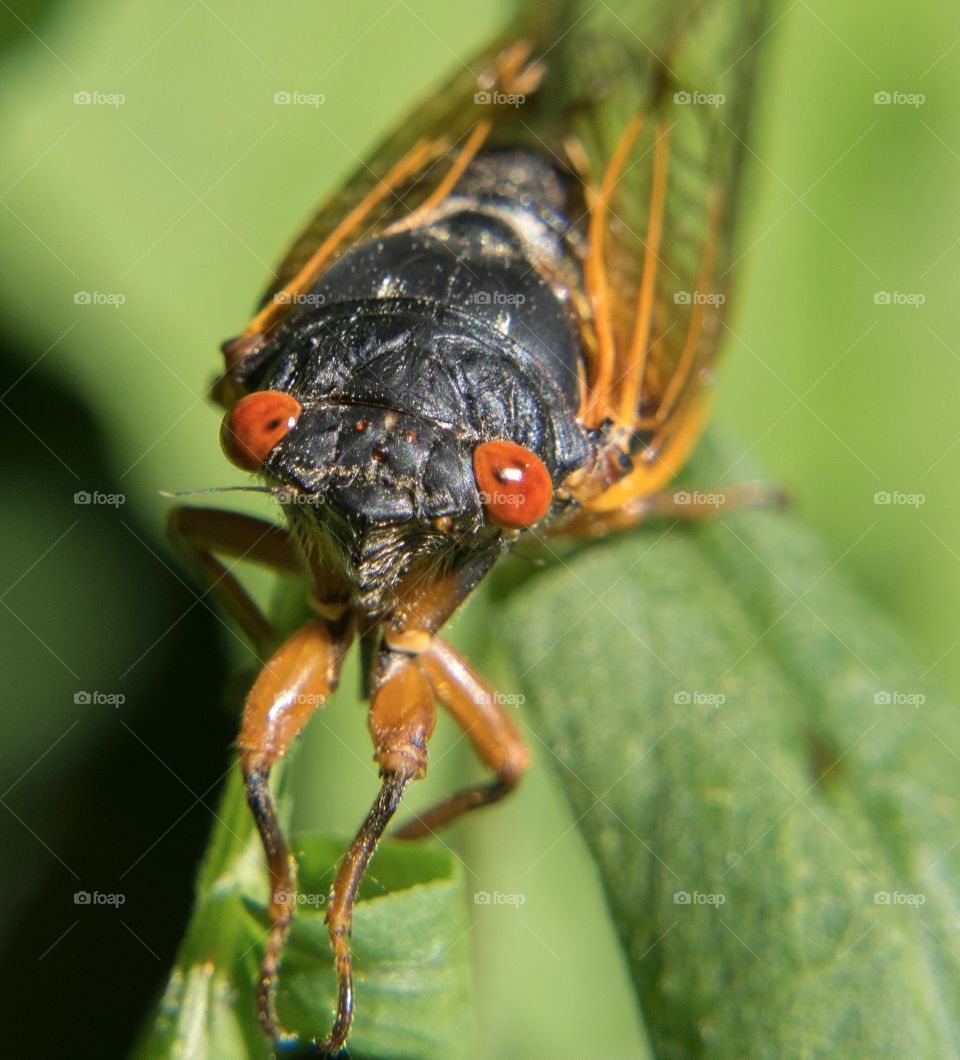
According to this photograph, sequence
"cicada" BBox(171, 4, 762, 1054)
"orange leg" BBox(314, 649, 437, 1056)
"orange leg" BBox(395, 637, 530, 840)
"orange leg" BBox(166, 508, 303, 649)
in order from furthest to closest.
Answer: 1. "orange leg" BBox(166, 508, 303, 649)
2. "orange leg" BBox(395, 637, 530, 840)
3. "cicada" BBox(171, 4, 762, 1054)
4. "orange leg" BBox(314, 649, 437, 1056)

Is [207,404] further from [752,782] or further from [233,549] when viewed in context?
[752,782]

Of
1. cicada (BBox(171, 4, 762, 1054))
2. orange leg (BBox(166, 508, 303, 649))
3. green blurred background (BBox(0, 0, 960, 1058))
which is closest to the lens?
cicada (BBox(171, 4, 762, 1054))

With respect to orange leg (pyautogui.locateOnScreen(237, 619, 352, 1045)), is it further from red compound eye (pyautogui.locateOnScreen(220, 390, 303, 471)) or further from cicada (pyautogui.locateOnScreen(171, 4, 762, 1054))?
red compound eye (pyautogui.locateOnScreen(220, 390, 303, 471))

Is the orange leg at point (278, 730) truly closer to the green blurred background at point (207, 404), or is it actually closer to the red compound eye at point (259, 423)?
the red compound eye at point (259, 423)

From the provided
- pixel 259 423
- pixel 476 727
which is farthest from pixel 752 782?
pixel 259 423

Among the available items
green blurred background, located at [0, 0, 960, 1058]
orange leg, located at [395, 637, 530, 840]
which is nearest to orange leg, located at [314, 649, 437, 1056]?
orange leg, located at [395, 637, 530, 840]

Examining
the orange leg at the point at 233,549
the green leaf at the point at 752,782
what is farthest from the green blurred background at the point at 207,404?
the green leaf at the point at 752,782

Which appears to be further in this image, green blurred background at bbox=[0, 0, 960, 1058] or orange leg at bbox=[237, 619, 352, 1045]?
green blurred background at bbox=[0, 0, 960, 1058]
